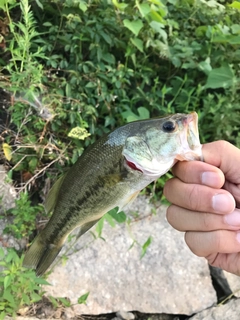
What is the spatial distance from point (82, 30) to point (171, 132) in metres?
1.85

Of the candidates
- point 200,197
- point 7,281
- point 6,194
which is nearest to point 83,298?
point 7,281

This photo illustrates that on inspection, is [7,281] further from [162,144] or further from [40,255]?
[162,144]

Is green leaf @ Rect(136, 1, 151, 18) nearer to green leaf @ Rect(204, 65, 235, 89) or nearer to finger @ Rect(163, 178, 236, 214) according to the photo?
green leaf @ Rect(204, 65, 235, 89)

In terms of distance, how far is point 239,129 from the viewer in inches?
146

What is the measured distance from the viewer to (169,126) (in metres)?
1.72

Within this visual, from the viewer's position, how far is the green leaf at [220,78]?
3375 mm

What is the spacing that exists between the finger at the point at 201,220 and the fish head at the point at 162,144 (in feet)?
0.91

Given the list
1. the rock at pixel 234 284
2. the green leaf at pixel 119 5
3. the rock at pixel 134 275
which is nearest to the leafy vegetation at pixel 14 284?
the rock at pixel 134 275

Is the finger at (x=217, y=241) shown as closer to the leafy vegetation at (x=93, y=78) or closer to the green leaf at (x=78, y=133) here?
the leafy vegetation at (x=93, y=78)

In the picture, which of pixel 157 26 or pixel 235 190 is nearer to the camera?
pixel 235 190

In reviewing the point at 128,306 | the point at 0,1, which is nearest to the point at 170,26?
the point at 0,1

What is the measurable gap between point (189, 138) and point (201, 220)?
42cm

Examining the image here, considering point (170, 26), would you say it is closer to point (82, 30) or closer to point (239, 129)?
point (82, 30)

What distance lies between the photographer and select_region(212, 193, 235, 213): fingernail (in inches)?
66.9
